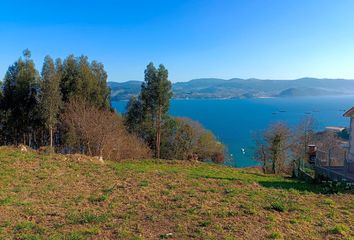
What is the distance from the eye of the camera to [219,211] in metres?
8.09

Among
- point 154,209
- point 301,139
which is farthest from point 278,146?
point 154,209

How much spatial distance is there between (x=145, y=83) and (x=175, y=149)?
A: 979 centimetres

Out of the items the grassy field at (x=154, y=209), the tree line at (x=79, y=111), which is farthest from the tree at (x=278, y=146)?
the grassy field at (x=154, y=209)

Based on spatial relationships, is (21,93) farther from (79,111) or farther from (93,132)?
(93,132)

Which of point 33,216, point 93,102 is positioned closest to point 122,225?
point 33,216

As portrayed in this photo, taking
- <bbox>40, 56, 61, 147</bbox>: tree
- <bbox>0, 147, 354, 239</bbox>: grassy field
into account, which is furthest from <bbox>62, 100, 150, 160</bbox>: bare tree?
<bbox>0, 147, 354, 239</bbox>: grassy field

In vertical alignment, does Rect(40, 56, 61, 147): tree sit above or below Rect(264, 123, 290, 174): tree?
above

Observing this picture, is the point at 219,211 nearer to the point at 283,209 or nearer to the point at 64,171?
the point at 283,209

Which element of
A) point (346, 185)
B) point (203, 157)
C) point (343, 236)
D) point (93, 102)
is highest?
point (93, 102)

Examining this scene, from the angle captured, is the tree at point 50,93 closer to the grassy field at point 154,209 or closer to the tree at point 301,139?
the grassy field at point 154,209

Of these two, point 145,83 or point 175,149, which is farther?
point 175,149

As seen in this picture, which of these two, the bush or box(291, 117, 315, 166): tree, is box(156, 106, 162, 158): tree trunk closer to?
the bush

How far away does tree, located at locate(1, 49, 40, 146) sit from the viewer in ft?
97.2

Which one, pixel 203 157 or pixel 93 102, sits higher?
pixel 93 102
